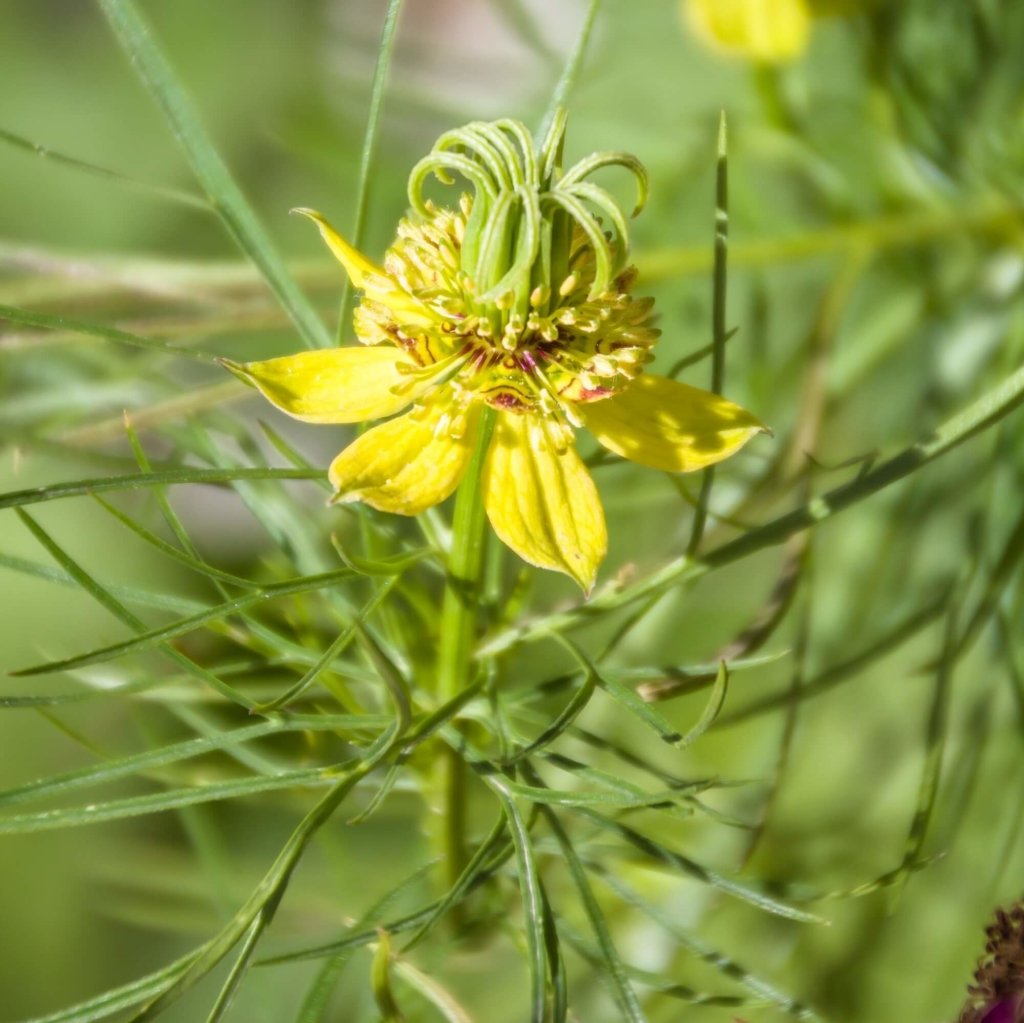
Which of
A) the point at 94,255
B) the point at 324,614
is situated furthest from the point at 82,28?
the point at 324,614

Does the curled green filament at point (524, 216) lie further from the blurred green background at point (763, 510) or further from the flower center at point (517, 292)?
the blurred green background at point (763, 510)

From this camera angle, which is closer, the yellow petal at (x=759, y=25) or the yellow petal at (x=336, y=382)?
the yellow petal at (x=336, y=382)

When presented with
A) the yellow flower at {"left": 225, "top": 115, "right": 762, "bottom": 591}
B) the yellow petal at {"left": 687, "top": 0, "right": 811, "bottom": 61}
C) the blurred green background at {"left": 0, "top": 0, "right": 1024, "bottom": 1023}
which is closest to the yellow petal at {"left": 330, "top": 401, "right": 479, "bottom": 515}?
the yellow flower at {"left": 225, "top": 115, "right": 762, "bottom": 591}

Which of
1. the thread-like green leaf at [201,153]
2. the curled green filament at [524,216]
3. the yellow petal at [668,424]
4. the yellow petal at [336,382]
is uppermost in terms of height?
the thread-like green leaf at [201,153]

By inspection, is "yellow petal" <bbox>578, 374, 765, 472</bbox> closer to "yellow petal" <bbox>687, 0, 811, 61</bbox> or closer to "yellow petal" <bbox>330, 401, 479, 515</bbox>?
"yellow petal" <bbox>330, 401, 479, 515</bbox>

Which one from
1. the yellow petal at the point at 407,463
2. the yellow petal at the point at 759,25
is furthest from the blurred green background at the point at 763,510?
the yellow petal at the point at 407,463

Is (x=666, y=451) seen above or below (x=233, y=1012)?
above

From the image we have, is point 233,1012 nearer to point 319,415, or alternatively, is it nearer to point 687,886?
point 687,886

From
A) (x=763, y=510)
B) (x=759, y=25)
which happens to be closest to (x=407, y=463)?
(x=763, y=510)
